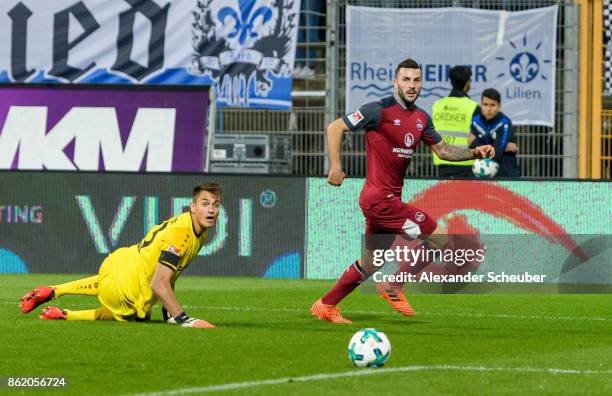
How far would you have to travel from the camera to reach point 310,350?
880 centimetres

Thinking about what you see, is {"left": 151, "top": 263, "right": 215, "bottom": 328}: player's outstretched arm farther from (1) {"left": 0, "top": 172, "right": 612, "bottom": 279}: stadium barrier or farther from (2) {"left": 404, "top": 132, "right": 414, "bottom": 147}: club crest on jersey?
(1) {"left": 0, "top": 172, "right": 612, "bottom": 279}: stadium barrier

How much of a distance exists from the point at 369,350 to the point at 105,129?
12.1 m

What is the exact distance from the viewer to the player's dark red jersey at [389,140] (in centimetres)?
1113

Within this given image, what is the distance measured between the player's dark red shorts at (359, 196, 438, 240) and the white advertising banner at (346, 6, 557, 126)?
882 cm

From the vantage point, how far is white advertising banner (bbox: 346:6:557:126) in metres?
20.1

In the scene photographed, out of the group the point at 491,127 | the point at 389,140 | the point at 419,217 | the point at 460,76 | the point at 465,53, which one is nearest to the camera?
the point at 389,140

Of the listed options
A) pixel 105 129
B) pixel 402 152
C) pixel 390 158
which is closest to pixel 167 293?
pixel 390 158

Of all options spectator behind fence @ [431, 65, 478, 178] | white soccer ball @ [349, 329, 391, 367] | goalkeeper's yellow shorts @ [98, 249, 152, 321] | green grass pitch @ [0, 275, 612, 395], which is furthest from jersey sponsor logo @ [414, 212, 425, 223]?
spectator behind fence @ [431, 65, 478, 178]

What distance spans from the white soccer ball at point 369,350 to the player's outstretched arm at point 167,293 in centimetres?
239

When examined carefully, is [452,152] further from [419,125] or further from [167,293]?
[167,293]

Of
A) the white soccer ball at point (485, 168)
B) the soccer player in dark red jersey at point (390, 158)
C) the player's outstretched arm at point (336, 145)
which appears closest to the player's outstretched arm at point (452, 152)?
the soccer player in dark red jersey at point (390, 158)

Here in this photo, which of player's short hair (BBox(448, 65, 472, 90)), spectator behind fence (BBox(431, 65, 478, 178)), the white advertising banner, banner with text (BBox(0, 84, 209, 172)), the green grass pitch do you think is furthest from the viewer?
the white advertising banner

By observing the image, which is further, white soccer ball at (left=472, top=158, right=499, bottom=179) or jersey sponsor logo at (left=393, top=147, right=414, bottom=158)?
white soccer ball at (left=472, top=158, right=499, bottom=179)

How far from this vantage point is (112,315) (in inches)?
421
